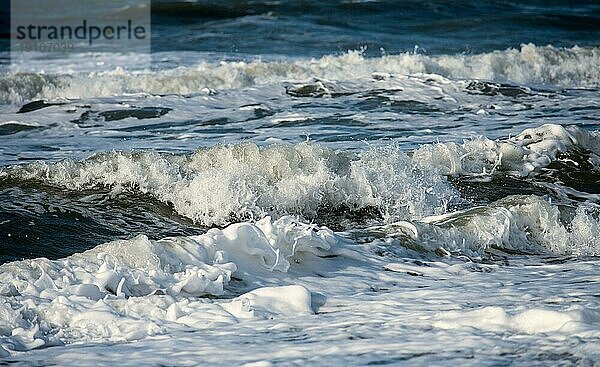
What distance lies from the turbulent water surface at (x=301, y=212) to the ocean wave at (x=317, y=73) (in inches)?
2.0

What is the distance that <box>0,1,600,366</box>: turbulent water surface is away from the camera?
408 cm

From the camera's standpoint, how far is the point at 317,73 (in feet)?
47.9

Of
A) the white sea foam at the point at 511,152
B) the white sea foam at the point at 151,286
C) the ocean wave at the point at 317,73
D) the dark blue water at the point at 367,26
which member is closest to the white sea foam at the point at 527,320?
the white sea foam at the point at 151,286

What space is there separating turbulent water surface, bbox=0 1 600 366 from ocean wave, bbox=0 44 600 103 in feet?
0.17

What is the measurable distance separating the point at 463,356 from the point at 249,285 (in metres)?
1.53

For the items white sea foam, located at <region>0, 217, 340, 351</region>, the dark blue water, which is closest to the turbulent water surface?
white sea foam, located at <region>0, 217, 340, 351</region>

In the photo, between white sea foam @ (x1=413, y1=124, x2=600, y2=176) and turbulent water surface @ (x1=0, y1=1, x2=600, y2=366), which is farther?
white sea foam @ (x1=413, y1=124, x2=600, y2=176)

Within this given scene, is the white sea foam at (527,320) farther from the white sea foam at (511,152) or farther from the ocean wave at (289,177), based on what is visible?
the white sea foam at (511,152)

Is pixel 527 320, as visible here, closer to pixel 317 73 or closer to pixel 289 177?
pixel 289 177

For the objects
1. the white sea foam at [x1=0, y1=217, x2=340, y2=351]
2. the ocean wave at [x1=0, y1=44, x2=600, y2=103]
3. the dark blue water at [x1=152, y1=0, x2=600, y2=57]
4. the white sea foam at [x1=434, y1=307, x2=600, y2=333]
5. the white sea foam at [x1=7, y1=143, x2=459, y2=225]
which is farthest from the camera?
the dark blue water at [x1=152, y1=0, x2=600, y2=57]

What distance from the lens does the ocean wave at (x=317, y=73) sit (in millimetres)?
13086

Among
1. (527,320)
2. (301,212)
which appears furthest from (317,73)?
(527,320)

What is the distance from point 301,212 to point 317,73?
776 centimetres

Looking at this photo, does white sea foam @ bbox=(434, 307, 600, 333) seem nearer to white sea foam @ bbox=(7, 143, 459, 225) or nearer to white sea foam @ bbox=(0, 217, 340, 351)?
white sea foam @ bbox=(0, 217, 340, 351)
